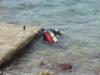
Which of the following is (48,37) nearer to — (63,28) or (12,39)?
(12,39)

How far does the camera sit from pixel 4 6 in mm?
19891

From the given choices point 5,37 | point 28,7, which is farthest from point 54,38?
point 28,7

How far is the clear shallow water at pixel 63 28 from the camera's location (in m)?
10.9

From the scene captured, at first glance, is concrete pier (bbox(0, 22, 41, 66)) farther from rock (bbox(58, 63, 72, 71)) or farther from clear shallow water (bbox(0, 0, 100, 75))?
rock (bbox(58, 63, 72, 71))

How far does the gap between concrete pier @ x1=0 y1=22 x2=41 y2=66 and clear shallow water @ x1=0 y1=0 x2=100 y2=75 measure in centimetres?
36

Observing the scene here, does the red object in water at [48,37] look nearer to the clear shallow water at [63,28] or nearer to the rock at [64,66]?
the clear shallow water at [63,28]

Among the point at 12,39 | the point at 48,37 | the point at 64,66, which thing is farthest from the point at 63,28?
the point at 64,66

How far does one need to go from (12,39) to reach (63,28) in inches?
141

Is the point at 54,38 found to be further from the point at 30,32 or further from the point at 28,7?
the point at 28,7

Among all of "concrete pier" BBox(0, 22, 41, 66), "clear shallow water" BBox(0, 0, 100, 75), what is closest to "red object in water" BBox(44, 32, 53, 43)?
"clear shallow water" BBox(0, 0, 100, 75)

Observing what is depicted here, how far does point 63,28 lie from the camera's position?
15.0 m

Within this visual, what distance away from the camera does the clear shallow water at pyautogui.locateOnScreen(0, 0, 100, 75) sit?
35.9ft

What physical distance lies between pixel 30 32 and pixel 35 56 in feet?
4.70

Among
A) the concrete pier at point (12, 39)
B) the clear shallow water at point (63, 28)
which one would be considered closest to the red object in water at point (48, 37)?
the clear shallow water at point (63, 28)
